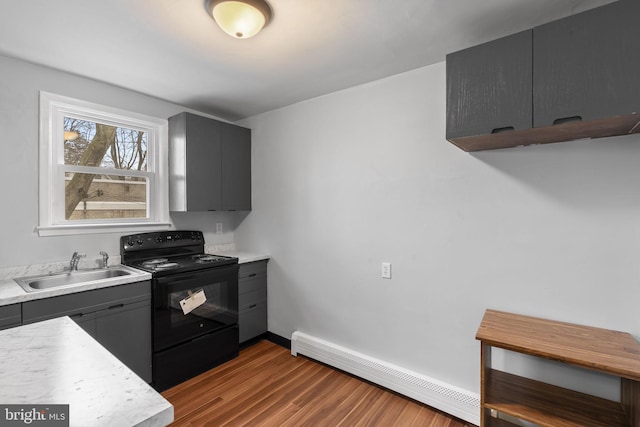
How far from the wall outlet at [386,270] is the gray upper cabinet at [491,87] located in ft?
3.66

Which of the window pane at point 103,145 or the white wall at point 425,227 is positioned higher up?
the window pane at point 103,145

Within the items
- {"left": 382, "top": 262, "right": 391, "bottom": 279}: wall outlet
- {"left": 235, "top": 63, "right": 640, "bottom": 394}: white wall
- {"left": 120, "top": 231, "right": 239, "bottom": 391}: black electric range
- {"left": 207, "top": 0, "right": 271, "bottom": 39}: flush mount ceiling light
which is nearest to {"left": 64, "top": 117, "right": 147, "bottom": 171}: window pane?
{"left": 120, "top": 231, "right": 239, "bottom": 391}: black electric range

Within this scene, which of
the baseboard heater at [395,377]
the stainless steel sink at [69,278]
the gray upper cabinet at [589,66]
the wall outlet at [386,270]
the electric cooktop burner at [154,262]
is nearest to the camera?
the gray upper cabinet at [589,66]

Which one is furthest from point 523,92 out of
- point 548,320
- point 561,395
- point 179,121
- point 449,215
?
point 179,121

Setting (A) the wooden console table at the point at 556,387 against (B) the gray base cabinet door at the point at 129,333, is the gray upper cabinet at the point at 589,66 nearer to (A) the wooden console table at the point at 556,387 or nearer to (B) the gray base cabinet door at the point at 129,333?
(A) the wooden console table at the point at 556,387

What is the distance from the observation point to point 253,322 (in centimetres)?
317

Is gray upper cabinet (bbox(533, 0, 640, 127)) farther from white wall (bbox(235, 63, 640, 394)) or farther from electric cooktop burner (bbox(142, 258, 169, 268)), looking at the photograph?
electric cooktop burner (bbox(142, 258, 169, 268))

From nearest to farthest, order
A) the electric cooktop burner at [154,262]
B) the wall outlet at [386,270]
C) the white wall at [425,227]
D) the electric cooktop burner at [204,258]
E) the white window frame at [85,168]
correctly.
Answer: the white wall at [425,227] → the white window frame at [85,168] → the wall outlet at [386,270] → the electric cooktop burner at [154,262] → the electric cooktop burner at [204,258]

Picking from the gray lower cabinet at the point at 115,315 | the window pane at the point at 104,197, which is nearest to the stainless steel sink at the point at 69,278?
the gray lower cabinet at the point at 115,315

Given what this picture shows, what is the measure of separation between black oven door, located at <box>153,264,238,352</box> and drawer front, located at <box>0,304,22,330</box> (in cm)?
74

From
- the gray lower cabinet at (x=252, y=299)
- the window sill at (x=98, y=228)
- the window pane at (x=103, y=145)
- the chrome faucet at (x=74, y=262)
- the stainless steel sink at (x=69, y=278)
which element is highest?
the window pane at (x=103, y=145)

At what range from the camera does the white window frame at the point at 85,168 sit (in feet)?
7.59

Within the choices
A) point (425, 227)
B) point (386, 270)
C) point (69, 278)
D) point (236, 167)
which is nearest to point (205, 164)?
point (236, 167)

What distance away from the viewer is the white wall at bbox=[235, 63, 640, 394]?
1.68 m
